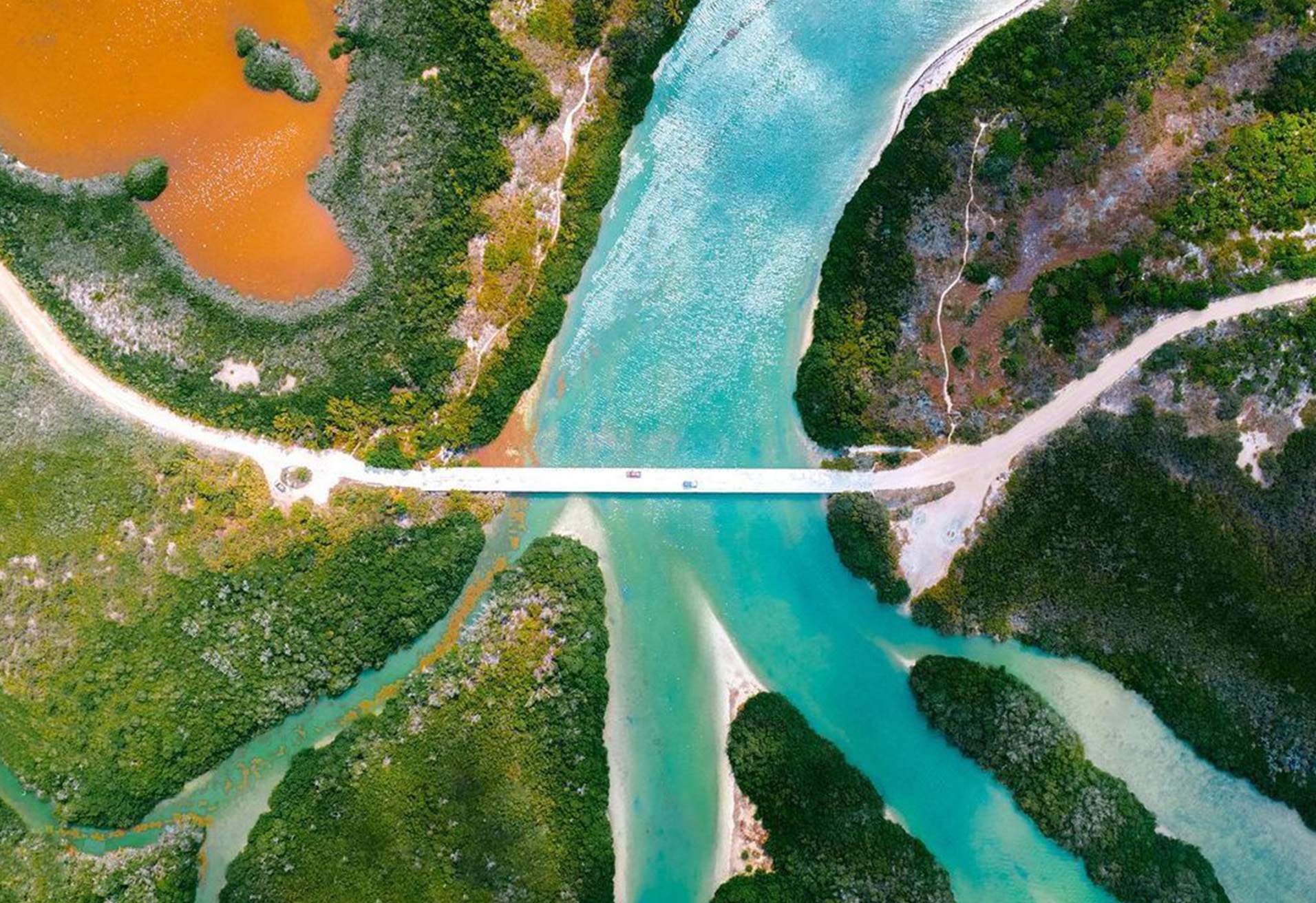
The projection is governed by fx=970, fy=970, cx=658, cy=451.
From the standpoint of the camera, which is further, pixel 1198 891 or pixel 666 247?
pixel 666 247

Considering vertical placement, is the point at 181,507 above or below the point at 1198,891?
below

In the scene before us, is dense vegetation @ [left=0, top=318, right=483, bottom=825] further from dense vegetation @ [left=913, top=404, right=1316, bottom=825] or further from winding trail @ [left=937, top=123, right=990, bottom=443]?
dense vegetation @ [left=913, top=404, right=1316, bottom=825]

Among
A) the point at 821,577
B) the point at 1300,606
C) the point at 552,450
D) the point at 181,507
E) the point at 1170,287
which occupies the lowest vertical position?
the point at 181,507

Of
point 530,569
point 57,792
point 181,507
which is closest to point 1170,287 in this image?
point 530,569

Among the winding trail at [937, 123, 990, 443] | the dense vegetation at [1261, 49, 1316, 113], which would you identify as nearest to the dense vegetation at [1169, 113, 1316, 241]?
the dense vegetation at [1261, 49, 1316, 113]

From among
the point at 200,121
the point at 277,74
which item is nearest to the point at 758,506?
the point at 277,74

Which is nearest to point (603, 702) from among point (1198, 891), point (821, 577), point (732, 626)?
point (732, 626)

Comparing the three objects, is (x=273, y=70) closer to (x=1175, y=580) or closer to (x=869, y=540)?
(x=869, y=540)

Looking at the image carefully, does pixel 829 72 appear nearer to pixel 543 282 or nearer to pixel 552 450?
pixel 543 282
